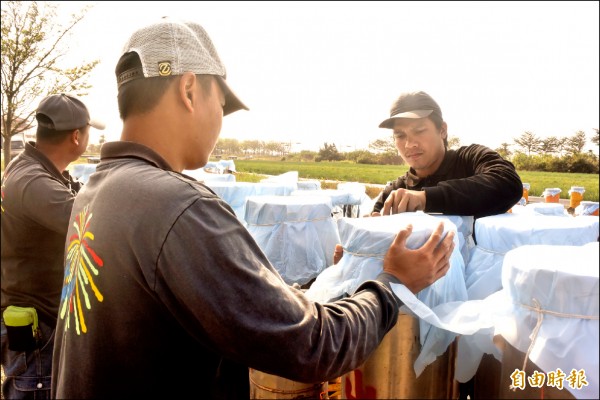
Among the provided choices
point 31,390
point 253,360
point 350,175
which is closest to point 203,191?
point 253,360

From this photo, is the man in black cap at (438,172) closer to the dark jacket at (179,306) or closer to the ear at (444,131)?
the ear at (444,131)

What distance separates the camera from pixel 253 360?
0.88 m

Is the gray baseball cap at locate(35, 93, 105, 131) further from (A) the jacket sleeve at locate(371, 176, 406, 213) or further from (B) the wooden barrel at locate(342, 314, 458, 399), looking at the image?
(B) the wooden barrel at locate(342, 314, 458, 399)

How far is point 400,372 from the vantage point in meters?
1.15

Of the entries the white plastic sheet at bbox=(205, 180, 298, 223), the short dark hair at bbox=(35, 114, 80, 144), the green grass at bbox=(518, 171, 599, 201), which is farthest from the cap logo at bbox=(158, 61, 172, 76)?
the green grass at bbox=(518, 171, 599, 201)

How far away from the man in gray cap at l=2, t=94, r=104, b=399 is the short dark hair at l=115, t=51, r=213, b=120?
1321 mm

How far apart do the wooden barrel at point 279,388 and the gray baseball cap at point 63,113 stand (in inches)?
81.6

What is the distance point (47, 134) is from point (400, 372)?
252 cm

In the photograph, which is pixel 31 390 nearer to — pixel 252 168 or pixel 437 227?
pixel 437 227

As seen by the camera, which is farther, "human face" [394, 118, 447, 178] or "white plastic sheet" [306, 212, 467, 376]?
"human face" [394, 118, 447, 178]

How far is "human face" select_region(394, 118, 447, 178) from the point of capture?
252cm

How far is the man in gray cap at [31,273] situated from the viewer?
2.22 meters

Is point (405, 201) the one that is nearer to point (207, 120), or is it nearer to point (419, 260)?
point (419, 260)

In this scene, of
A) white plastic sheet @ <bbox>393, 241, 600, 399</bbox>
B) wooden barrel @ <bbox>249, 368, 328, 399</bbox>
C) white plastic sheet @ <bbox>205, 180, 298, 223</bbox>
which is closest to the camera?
white plastic sheet @ <bbox>393, 241, 600, 399</bbox>
